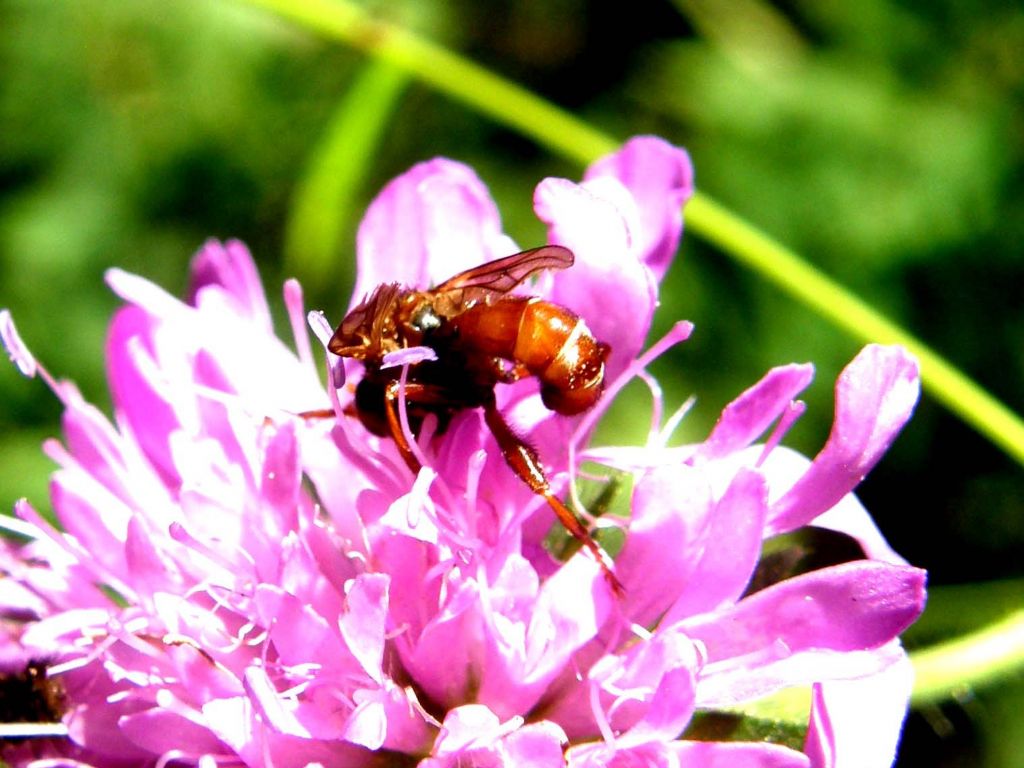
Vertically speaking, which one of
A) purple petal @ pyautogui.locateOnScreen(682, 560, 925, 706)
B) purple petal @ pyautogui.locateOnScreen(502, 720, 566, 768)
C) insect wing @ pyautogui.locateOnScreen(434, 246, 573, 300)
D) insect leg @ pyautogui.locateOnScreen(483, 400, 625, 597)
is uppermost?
insect wing @ pyautogui.locateOnScreen(434, 246, 573, 300)

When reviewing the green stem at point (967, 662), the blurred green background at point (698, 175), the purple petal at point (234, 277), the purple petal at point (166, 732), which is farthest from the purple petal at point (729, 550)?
the blurred green background at point (698, 175)

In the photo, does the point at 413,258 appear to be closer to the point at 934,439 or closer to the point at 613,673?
the point at 613,673

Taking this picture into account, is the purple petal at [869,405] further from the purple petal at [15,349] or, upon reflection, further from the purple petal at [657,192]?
the purple petal at [15,349]

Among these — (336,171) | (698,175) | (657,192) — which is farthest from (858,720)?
(698,175)

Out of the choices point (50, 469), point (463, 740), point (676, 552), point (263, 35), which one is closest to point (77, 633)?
→ point (463, 740)

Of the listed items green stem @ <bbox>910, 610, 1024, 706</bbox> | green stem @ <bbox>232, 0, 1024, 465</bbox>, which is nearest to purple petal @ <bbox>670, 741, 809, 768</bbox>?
green stem @ <bbox>910, 610, 1024, 706</bbox>

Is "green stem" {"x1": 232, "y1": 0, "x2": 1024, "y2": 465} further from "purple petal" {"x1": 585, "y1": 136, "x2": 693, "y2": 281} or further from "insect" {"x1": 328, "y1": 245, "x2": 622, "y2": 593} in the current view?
"insect" {"x1": 328, "y1": 245, "x2": 622, "y2": 593}
